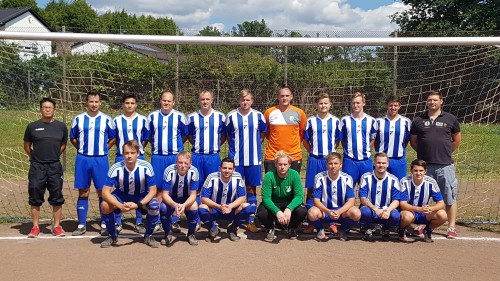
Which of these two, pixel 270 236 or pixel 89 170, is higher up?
pixel 89 170

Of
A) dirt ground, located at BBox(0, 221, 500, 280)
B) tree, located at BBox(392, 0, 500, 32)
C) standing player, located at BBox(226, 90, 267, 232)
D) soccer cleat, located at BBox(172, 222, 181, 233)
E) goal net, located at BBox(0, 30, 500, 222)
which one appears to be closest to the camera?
dirt ground, located at BBox(0, 221, 500, 280)

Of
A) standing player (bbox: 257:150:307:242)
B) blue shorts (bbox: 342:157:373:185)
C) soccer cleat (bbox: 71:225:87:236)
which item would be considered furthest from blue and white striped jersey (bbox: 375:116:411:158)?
soccer cleat (bbox: 71:225:87:236)

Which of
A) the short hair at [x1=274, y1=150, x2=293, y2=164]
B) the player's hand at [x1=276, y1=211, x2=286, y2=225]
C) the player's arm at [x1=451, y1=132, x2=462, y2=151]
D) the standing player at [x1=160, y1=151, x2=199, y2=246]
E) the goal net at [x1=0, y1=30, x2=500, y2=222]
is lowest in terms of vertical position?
the player's hand at [x1=276, y1=211, x2=286, y2=225]

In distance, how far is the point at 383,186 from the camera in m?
5.88

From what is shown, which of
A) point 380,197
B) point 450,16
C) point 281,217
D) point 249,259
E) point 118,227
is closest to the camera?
point 249,259

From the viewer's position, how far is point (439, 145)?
19.8 ft

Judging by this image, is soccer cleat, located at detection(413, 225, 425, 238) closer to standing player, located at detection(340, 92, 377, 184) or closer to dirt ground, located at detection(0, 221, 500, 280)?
dirt ground, located at detection(0, 221, 500, 280)

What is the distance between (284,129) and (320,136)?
45 cm

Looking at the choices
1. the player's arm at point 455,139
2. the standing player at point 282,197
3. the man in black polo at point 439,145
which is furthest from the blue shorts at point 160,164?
the player's arm at point 455,139

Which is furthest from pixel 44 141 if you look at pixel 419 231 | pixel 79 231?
pixel 419 231

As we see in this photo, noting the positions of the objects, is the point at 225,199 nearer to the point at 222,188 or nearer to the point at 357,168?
the point at 222,188

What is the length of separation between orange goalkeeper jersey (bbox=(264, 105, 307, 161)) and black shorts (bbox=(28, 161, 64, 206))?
2.50 m

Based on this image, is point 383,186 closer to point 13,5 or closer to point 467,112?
point 467,112

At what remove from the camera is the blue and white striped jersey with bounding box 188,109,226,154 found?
6.24 m
